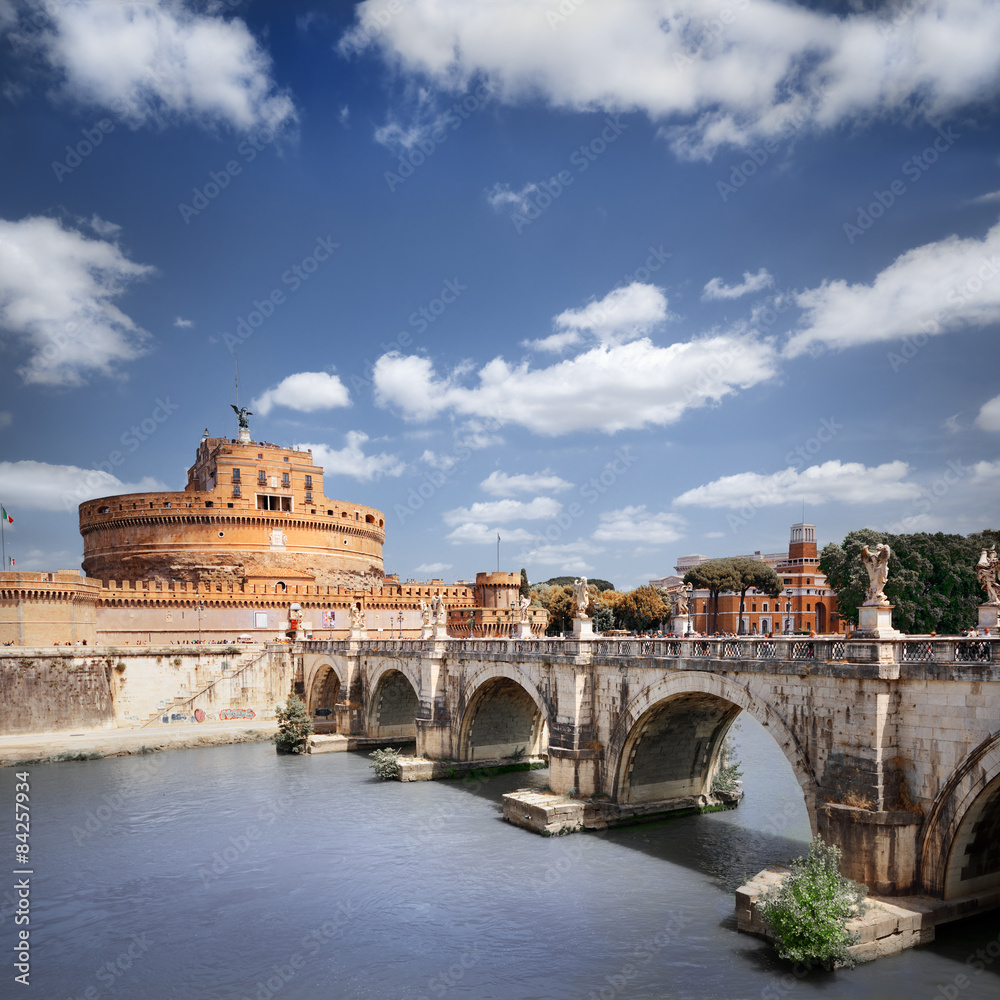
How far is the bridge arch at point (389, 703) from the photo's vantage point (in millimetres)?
39372

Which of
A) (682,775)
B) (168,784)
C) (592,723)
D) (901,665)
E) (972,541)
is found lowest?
(168,784)

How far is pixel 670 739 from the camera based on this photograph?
23328mm

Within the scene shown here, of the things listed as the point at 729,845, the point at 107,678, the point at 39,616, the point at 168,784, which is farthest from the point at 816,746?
the point at 39,616

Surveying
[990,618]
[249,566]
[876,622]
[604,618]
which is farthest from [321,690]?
[990,618]

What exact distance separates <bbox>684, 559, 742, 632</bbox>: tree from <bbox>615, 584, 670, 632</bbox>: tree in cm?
384

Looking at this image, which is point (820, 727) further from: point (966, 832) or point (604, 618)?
point (604, 618)

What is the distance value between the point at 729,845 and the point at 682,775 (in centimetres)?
309

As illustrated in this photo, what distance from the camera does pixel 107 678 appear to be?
43.9 metres

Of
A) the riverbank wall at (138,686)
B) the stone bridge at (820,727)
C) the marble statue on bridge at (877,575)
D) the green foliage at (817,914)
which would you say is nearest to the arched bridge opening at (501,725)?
the stone bridge at (820,727)

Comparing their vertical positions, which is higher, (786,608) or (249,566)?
(249,566)

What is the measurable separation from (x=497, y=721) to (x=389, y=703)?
32.4ft

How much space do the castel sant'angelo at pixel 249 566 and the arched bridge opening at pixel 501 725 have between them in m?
24.5

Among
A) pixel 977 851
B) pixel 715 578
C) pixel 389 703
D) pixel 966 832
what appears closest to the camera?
pixel 966 832

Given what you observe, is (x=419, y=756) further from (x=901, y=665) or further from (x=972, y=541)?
(x=972, y=541)
